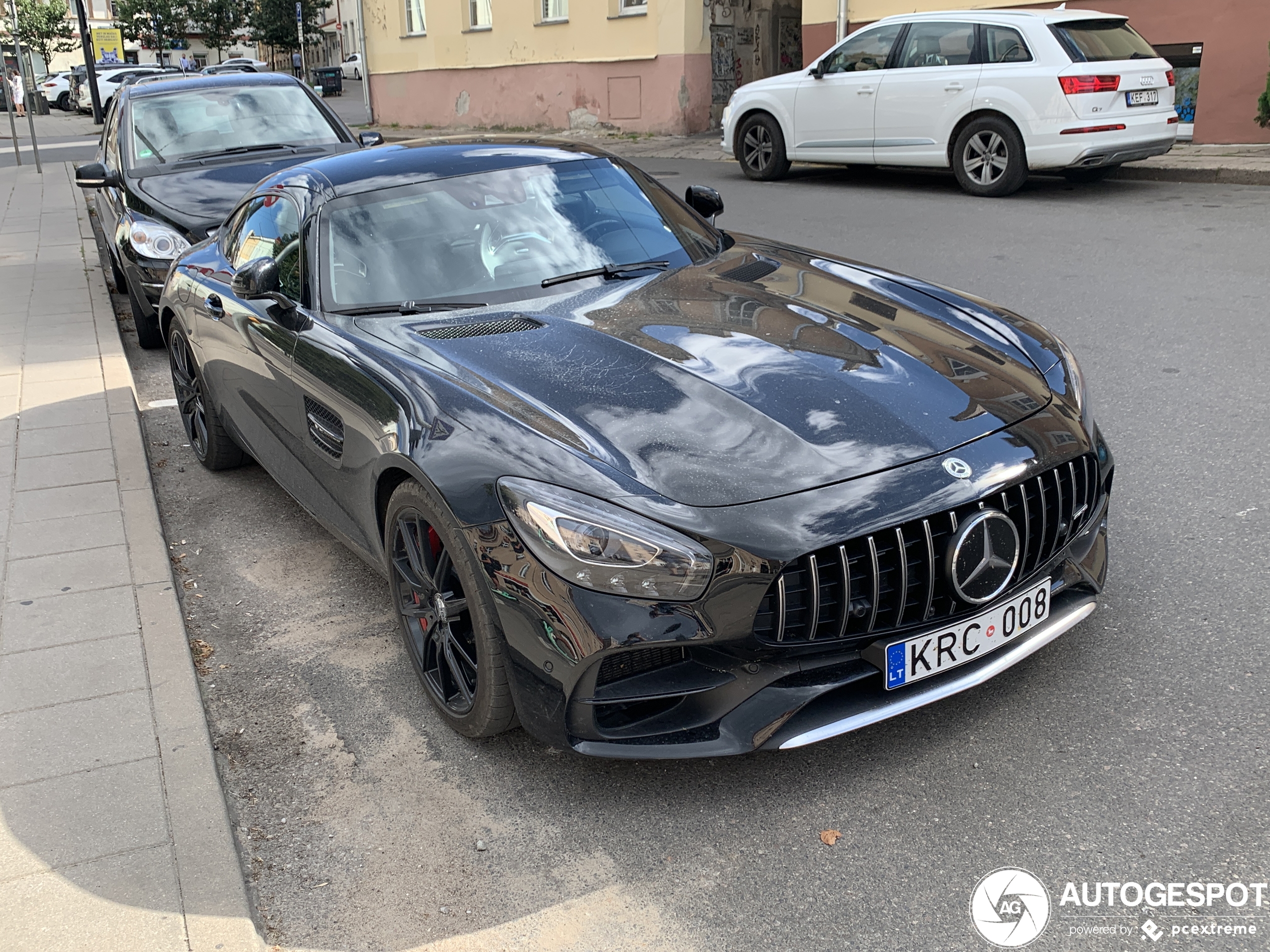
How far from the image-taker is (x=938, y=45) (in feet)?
38.4

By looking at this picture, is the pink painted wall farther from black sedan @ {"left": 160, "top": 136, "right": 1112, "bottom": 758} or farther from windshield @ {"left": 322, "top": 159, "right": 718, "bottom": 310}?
black sedan @ {"left": 160, "top": 136, "right": 1112, "bottom": 758}

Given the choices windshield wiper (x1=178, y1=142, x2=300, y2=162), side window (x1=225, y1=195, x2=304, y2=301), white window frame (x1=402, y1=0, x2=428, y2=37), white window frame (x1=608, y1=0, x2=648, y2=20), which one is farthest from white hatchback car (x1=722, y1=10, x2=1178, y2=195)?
white window frame (x1=402, y1=0, x2=428, y2=37)

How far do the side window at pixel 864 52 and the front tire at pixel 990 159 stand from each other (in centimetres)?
141

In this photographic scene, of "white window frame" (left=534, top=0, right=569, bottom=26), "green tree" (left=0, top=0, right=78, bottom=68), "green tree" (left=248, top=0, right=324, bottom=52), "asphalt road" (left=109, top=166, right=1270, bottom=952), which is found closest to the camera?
"asphalt road" (left=109, top=166, right=1270, bottom=952)

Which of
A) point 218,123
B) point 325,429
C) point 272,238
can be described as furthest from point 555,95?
point 325,429

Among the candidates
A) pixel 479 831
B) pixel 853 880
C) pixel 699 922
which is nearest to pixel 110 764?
pixel 479 831

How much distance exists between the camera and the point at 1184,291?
720 centimetres

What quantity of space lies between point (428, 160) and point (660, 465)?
2.13 meters

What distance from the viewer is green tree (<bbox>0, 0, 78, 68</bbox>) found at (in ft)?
184

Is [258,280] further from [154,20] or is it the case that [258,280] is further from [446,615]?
[154,20]

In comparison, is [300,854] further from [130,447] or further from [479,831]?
[130,447]

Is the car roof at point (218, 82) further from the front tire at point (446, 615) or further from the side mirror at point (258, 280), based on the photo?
the front tire at point (446, 615)

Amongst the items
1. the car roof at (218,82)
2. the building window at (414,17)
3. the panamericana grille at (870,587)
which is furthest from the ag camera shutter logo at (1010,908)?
the building window at (414,17)

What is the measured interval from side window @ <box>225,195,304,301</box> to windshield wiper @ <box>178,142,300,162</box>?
12.2 ft
